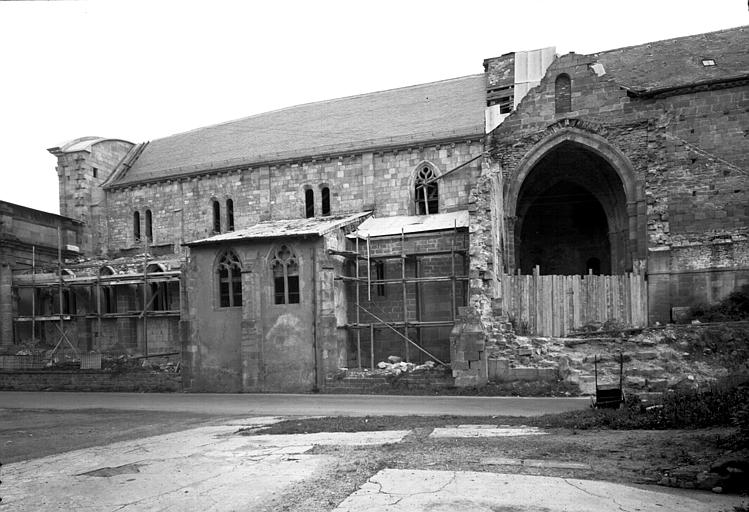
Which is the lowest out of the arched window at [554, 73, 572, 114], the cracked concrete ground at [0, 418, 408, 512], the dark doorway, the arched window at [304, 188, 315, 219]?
the cracked concrete ground at [0, 418, 408, 512]

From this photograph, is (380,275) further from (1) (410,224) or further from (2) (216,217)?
(2) (216,217)

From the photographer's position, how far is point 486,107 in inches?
1173

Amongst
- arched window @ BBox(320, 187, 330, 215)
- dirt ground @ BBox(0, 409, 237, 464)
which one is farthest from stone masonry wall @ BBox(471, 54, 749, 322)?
dirt ground @ BBox(0, 409, 237, 464)

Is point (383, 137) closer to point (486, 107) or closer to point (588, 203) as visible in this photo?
point (486, 107)

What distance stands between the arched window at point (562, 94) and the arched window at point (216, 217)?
1740 centimetres

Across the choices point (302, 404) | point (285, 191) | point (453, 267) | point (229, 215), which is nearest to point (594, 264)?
point (453, 267)

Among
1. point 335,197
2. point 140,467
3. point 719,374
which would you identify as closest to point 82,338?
point 335,197

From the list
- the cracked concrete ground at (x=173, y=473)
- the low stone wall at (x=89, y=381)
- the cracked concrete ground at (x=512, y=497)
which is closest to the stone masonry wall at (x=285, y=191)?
the low stone wall at (x=89, y=381)

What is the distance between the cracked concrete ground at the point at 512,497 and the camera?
20.0 ft

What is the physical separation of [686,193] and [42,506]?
2408 centimetres

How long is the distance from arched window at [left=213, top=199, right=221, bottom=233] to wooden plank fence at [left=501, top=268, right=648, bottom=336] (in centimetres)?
1665

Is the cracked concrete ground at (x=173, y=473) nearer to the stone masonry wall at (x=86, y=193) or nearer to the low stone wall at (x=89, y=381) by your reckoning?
the low stone wall at (x=89, y=381)

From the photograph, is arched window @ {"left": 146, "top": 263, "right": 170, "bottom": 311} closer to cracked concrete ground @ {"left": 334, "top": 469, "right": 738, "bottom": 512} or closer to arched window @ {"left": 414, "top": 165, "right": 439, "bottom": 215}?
arched window @ {"left": 414, "top": 165, "right": 439, "bottom": 215}

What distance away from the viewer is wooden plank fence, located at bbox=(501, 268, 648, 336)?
74.3ft
